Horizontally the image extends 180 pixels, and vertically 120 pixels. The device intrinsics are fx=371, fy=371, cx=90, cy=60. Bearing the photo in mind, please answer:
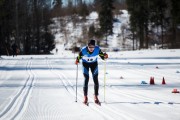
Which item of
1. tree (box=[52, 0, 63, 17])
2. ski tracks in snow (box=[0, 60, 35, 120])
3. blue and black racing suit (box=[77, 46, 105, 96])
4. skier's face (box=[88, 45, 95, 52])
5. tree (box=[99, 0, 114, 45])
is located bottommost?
ski tracks in snow (box=[0, 60, 35, 120])

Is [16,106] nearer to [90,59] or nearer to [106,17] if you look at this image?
[90,59]

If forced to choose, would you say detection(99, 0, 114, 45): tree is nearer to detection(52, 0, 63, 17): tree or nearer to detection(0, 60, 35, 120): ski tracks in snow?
detection(52, 0, 63, 17): tree

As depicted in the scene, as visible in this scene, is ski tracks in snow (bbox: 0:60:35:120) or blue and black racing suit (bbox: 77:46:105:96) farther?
blue and black racing suit (bbox: 77:46:105:96)

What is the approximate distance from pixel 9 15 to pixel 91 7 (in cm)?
6323

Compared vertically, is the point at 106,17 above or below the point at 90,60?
above

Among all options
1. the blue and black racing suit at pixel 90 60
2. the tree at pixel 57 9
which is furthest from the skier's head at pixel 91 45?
the tree at pixel 57 9

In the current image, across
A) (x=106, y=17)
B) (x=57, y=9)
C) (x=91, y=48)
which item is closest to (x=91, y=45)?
(x=91, y=48)

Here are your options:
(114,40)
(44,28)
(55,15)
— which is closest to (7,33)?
(44,28)

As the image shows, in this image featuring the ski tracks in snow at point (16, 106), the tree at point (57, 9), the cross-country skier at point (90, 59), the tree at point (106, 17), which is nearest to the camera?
the ski tracks in snow at point (16, 106)

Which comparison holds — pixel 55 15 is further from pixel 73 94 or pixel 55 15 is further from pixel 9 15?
pixel 73 94

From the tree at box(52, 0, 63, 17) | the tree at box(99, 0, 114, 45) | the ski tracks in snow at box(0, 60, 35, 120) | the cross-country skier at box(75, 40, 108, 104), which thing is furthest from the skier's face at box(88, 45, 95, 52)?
the tree at box(52, 0, 63, 17)

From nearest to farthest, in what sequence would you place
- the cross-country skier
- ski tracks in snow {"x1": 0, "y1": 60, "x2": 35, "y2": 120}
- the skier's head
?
ski tracks in snow {"x1": 0, "y1": 60, "x2": 35, "y2": 120} < the skier's head < the cross-country skier

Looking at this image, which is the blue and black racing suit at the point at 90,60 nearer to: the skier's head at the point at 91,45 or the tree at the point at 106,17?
the skier's head at the point at 91,45

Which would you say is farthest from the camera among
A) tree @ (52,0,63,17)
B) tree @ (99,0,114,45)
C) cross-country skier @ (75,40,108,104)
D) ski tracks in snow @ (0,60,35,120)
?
tree @ (52,0,63,17)
